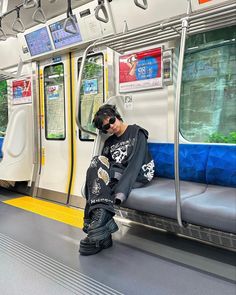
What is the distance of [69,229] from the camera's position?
320cm

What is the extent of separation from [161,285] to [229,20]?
1942 mm

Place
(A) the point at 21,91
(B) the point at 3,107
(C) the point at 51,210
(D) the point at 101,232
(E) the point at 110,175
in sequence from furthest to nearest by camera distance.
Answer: (B) the point at 3,107 → (A) the point at 21,91 → (C) the point at 51,210 → (E) the point at 110,175 → (D) the point at 101,232

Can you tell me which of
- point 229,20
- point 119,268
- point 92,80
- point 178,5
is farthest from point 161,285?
point 92,80

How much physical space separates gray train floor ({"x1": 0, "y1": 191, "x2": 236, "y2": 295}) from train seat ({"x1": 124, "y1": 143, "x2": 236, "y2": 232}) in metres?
0.39

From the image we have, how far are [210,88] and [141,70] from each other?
0.79 meters

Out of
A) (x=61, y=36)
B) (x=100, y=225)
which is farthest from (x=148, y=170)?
(x=61, y=36)

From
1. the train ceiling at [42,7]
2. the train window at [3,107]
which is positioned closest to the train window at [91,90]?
the train ceiling at [42,7]

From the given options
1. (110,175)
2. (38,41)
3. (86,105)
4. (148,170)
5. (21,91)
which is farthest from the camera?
(21,91)

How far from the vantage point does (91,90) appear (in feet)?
13.4

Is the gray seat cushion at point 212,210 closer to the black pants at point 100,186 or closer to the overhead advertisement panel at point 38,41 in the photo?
the black pants at point 100,186

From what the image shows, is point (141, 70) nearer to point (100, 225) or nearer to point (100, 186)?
point (100, 186)

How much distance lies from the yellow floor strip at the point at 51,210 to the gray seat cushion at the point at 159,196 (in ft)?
3.39

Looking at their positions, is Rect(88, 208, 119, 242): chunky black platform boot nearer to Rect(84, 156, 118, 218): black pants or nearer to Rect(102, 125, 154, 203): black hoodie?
Rect(84, 156, 118, 218): black pants

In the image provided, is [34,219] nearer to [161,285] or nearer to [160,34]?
[161,285]
